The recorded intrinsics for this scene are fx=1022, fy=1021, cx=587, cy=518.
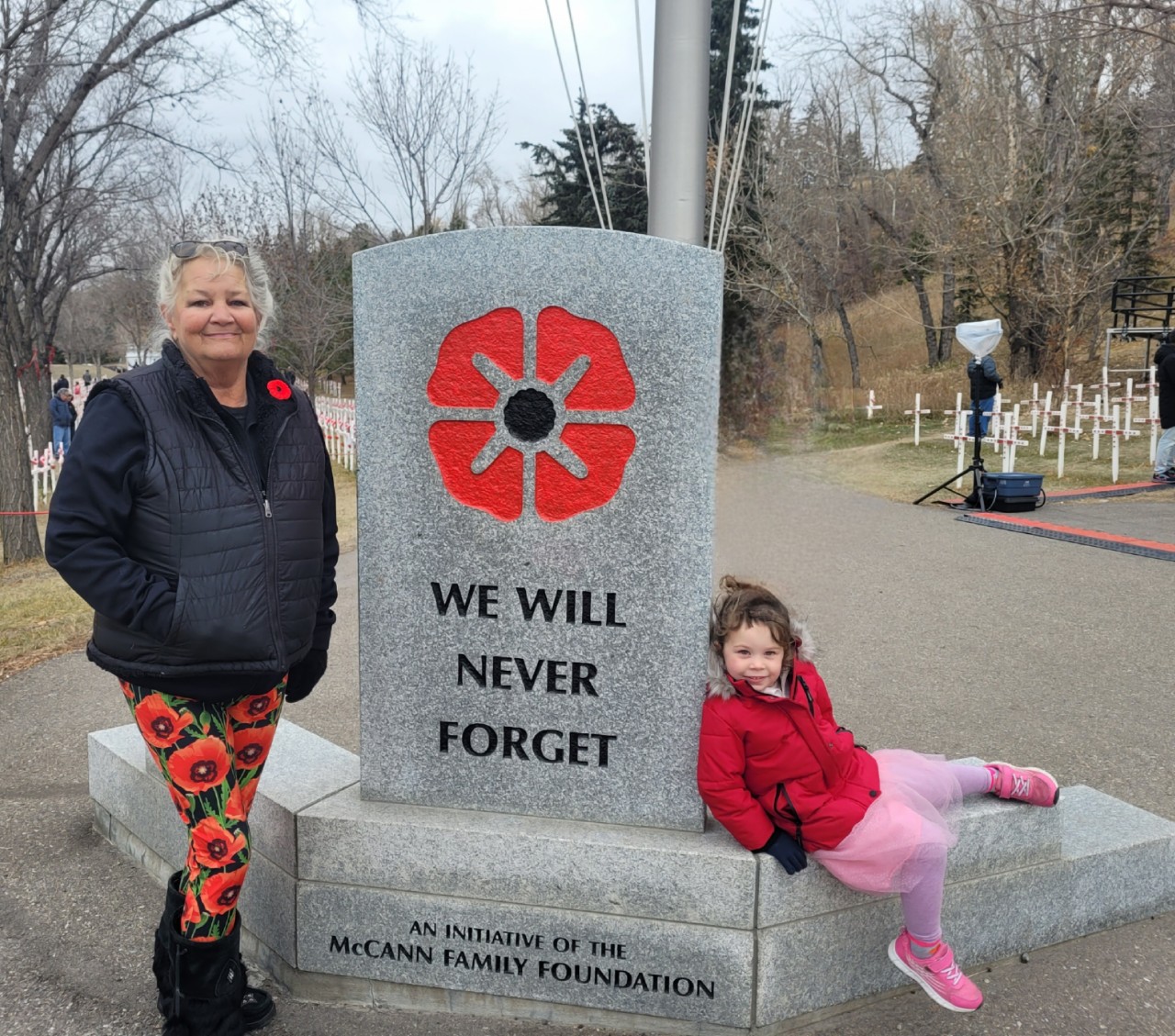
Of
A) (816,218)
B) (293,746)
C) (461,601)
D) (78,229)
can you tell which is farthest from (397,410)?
(816,218)

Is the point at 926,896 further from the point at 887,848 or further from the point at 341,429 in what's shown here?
the point at 341,429

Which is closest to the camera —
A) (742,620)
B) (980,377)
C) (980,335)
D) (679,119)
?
(742,620)

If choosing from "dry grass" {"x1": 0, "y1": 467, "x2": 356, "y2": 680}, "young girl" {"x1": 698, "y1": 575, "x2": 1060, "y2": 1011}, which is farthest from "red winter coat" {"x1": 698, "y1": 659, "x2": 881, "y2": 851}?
"dry grass" {"x1": 0, "y1": 467, "x2": 356, "y2": 680}

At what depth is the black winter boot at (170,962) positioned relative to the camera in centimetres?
239

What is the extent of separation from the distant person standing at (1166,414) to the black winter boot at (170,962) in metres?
12.9

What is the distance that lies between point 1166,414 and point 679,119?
A: 36.9 feet

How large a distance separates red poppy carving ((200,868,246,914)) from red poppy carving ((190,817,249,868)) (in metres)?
0.03

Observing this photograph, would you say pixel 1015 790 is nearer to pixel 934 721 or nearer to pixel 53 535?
pixel 934 721

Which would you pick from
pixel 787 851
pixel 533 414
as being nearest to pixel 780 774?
pixel 787 851

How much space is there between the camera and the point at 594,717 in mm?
2715

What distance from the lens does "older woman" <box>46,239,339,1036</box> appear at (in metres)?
2.13

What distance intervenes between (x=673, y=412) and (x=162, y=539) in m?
1.23

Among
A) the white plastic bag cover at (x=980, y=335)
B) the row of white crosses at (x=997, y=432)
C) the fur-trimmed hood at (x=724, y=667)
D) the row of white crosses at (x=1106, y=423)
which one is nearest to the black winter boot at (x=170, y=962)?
the fur-trimmed hood at (x=724, y=667)

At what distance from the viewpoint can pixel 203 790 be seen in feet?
7.57
